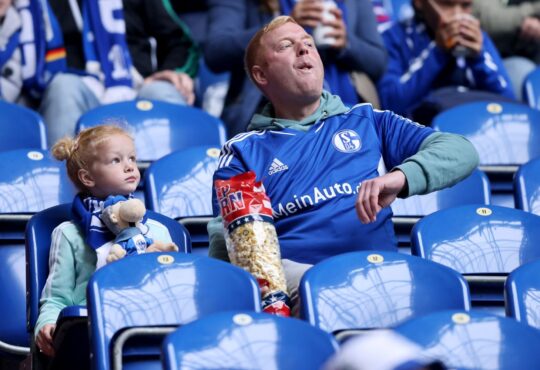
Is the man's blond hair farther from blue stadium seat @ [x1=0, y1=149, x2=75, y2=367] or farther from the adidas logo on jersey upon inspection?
blue stadium seat @ [x1=0, y1=149, x2=75, y2=367]

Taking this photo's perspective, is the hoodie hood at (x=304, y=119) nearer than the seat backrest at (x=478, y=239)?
No

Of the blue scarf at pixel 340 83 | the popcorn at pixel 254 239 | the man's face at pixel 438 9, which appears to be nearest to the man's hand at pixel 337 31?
the blue scarf at pixel 340 83

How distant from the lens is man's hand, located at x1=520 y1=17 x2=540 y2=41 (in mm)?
6344

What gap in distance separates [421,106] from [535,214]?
4.64ft

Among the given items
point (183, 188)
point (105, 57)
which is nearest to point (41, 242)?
point (183, 188)

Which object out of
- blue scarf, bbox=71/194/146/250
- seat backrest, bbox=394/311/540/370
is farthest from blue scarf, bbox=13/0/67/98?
seat backrest, bbox=394/311/540/370

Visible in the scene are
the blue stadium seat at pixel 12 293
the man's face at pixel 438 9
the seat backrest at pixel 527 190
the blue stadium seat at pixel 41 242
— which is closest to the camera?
the blue stadium seat at pixel 41 242

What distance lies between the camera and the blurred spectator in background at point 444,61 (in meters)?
5.80

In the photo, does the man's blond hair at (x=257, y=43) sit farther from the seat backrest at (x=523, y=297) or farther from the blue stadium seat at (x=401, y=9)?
the blue stadium seat at (x=401, y=9)

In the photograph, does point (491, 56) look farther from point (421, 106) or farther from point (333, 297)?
point (333, 297)

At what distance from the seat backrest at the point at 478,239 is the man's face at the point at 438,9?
6.41 feet

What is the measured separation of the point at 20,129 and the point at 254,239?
5.27ft

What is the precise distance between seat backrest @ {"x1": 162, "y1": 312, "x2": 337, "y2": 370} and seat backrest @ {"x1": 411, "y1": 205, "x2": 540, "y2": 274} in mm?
872

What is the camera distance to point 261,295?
11.7 feet
